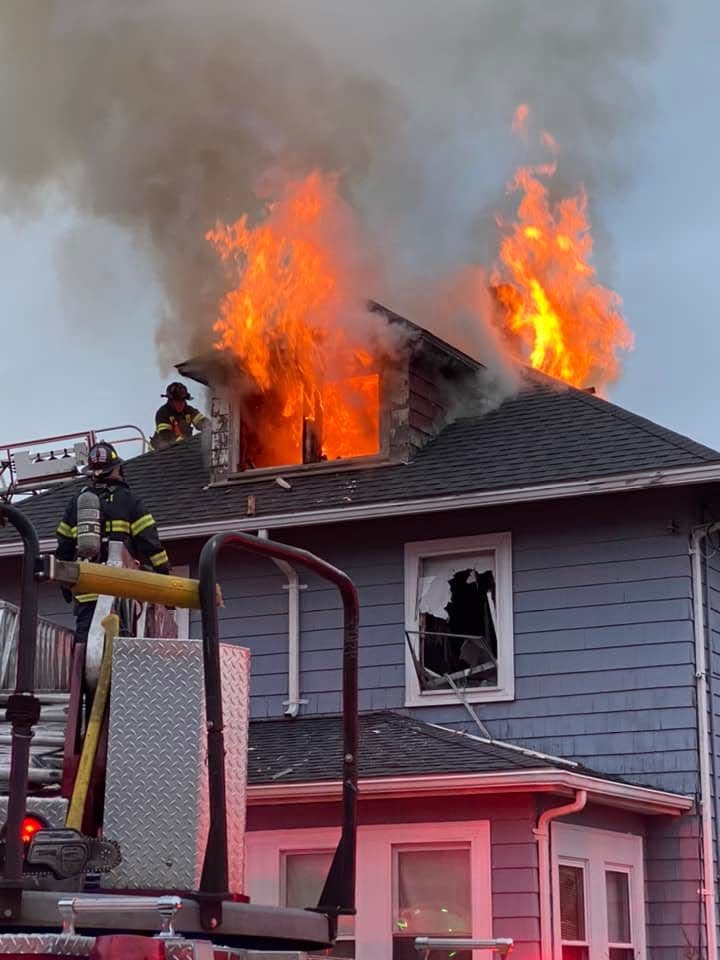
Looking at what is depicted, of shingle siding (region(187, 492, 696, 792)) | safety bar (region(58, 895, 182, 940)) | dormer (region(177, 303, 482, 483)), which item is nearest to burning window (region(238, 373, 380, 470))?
dormer (region(177, 303, 482, 483))

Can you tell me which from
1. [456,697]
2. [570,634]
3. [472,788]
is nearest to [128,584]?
[472,788]

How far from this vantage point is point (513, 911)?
11992 mm

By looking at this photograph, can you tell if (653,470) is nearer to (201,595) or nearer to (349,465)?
(349,465)

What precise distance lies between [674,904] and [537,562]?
10.3ft

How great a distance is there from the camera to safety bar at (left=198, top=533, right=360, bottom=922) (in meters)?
4.70

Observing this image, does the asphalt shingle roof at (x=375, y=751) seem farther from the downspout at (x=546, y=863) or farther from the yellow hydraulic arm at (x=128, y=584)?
the yellow hydraulic arm at (x=128, y=584)

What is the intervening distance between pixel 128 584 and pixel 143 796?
679 millimetres

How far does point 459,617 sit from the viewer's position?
46.8 ft

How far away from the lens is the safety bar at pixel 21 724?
176 inches

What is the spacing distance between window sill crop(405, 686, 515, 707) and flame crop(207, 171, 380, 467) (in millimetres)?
2939

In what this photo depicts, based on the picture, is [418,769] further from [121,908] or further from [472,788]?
[121,908]

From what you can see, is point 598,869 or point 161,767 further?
point 598,869

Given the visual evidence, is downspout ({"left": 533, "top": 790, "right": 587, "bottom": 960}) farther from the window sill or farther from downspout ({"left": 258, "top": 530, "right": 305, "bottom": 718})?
downspout ({"left": 258, "top": 530, "right": 305, "bottom": 718})

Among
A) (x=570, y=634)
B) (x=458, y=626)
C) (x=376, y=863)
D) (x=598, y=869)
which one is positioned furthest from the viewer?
(x=458, y=626)
